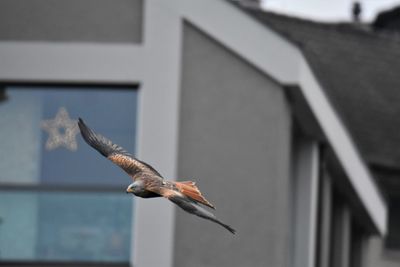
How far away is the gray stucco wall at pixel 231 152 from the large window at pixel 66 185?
2.07 feet

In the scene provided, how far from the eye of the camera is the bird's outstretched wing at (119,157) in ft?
31.2

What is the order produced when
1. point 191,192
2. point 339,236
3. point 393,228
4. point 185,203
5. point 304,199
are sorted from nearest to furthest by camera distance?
1. point 185,203
2. point 191,192
3. point 304,199
4. point 339,236
5. point 393,228

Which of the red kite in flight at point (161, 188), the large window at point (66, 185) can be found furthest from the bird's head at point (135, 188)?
the large window at point (66, 185)

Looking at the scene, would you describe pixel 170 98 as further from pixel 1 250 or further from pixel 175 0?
pixel 1 250

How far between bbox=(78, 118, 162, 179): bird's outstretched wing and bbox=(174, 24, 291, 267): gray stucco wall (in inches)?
242

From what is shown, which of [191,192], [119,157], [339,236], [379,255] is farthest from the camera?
[379,255]

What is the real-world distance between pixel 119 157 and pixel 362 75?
17205 millimetres

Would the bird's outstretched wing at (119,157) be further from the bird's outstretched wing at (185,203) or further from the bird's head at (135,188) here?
the bird's outstretched wing at (185,203)

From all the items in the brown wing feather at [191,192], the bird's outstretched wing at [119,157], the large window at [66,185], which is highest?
the large window at [66,185]

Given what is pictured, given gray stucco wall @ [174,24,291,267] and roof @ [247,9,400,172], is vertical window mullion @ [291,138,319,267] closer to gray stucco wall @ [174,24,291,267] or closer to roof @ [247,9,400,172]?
gray stucco wall @ [174,24,291,267]

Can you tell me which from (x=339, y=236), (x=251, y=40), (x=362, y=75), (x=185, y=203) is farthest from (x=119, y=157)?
(x=362, y=75)

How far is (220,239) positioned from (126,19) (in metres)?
2.27

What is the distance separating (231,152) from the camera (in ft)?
54.3

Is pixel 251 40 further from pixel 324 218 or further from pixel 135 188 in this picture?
pixel 135 188
